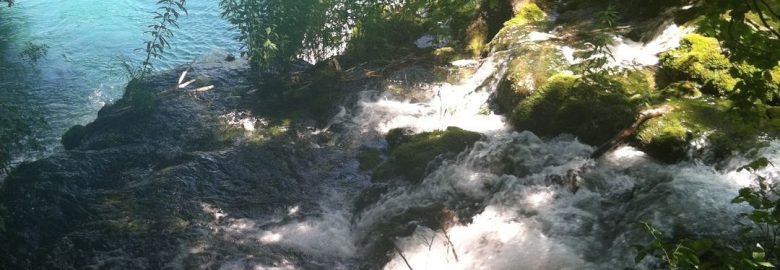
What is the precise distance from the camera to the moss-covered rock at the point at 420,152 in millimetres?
7109

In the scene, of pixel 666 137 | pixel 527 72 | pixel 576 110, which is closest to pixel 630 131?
pixel 666 137

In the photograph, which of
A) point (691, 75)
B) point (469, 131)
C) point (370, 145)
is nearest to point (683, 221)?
point (691, 75)

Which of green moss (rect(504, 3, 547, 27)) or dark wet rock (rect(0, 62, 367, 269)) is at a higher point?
green moss (rect(504, 3, 547, 27))

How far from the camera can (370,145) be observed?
28.0 ft

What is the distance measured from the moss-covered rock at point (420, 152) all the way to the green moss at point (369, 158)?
308mm

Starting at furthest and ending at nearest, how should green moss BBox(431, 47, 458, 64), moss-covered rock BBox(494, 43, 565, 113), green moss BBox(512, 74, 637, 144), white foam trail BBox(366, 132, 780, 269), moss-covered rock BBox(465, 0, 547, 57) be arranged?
green moss BBox(431, 47, 458, 64), moss-covered rock BBox(465, 0, 547, 57), moss-covered rock BBox(494, 43, 565, 113), green moss BBox(512, 74, 637, 144), white foam trail BBox(366, 132, 780, 269)

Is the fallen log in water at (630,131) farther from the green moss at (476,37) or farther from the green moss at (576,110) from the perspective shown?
the green moss at (476,37)

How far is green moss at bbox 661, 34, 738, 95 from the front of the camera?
20.1ft

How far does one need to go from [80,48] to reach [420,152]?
1250cm

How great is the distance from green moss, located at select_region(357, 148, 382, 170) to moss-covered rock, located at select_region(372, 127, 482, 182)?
0.31 meters

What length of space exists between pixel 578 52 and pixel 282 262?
17.9ft

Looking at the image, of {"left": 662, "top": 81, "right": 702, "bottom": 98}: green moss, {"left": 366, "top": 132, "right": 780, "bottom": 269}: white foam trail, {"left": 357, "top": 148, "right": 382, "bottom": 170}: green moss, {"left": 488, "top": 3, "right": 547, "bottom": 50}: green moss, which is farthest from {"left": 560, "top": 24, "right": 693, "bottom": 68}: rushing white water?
{"left": 357, "top": 148, "right": 382, "bottom": 170}: green moss

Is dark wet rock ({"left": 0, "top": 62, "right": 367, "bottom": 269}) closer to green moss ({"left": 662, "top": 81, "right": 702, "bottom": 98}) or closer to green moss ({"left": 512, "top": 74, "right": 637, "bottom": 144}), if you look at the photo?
green moss ({"left": 512, "top": 74, "right": 637, "bottom": 144})

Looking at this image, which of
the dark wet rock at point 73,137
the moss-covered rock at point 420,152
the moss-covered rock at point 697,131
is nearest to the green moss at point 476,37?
the moss-covered rock at point 420,152
